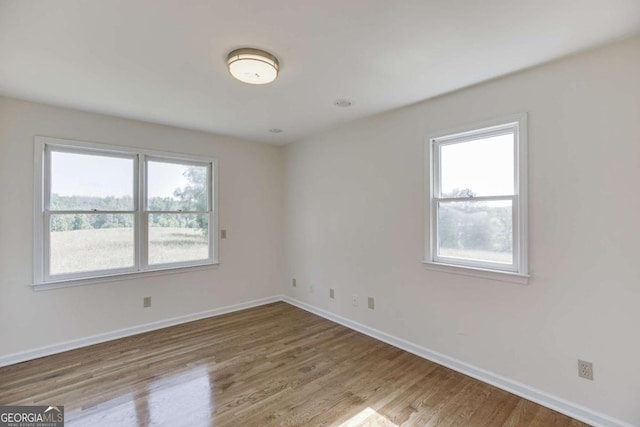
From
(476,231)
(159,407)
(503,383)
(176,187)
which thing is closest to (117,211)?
(176,187)

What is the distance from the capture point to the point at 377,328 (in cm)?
331

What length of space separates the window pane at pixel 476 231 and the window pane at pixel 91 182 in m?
3.53

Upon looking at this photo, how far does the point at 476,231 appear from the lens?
2.58 metres

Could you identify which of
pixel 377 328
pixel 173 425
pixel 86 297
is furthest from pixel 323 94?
pixel 86 297

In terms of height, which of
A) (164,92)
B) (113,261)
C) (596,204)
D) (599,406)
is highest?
(164,92)

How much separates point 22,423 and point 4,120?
260cm

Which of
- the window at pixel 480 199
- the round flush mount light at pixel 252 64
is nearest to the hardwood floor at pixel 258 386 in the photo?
the window at pixel 480 199

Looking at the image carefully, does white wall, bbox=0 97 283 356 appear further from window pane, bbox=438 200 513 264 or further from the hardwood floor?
window pane, bbox=438 200 513 264

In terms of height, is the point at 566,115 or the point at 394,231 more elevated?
the point at 566,115

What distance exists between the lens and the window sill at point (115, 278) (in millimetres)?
2912

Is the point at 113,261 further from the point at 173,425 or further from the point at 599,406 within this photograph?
the point at 599,406

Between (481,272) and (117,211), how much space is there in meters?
3.84

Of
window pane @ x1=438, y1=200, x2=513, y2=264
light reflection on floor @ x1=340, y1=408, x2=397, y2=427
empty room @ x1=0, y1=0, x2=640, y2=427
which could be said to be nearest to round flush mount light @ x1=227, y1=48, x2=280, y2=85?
empty room @ x1=0, y1=0, x2=640, y2=427

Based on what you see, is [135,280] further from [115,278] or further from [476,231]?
[476,231]
